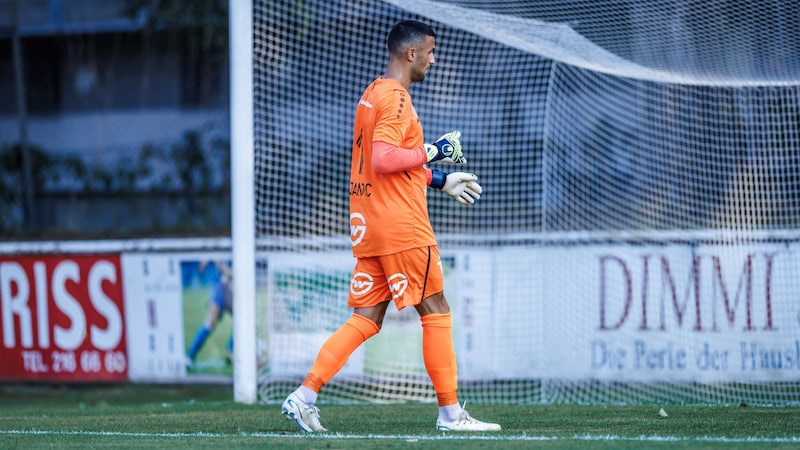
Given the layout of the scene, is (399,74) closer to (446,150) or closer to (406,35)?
(406,35)

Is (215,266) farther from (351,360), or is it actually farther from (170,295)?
(351,360)

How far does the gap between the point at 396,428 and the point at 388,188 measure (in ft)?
4.05

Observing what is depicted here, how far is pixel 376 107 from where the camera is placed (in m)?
5.14

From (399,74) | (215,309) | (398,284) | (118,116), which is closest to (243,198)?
(215,309)

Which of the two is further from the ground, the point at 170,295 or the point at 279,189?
the point at 279,189

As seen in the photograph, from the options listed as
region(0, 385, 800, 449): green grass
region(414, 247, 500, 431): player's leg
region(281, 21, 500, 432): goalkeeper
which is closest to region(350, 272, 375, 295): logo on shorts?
region(281, 21, 500, 432): goalkeeper

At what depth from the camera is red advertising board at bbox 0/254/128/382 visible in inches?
406

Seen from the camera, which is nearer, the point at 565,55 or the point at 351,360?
the point at 565,55

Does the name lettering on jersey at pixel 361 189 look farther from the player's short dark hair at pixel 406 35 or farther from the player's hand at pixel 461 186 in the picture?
the player's short dark hair at pixel 406 35

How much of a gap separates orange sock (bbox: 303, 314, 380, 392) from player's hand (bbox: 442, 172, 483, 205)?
74cm

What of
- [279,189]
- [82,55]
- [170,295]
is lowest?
[170,295]

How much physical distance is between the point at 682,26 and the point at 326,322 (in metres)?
3.60

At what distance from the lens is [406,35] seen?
5254 mm

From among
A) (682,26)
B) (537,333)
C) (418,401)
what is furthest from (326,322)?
(682,26)
